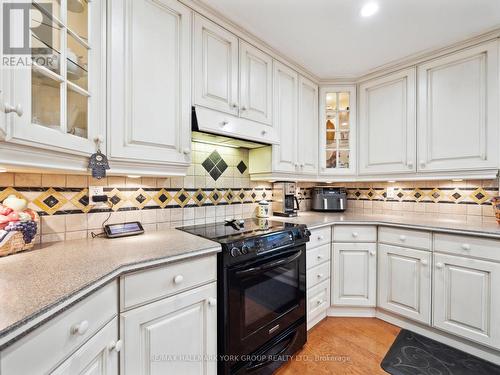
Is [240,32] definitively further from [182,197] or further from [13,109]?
[13,109]

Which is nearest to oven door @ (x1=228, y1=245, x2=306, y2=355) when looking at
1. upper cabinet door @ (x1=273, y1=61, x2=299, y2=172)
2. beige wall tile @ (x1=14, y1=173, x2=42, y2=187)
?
upper cabinet door @ (x1=273, y1=61, x2=299, y2=172)

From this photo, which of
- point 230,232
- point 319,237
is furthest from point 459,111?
point 230,232

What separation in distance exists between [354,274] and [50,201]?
2297mm

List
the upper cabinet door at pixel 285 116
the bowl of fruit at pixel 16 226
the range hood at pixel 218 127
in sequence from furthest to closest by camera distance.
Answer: the upper cabinet door at pixel 285 116 → the range hood at pixel 218 127 → the bowl of fruit at pixel 16 226

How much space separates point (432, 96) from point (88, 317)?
2.73 m

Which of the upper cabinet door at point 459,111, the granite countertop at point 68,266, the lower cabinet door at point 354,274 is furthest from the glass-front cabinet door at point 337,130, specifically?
the granite countertop at point 68,266

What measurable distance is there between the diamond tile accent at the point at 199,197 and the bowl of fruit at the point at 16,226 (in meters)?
0.94

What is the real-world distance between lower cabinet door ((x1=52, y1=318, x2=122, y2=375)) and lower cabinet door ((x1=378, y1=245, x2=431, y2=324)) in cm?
204

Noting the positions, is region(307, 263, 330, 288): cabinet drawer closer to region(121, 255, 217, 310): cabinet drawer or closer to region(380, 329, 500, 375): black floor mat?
region(380, 329, 500, 375): black floor mat

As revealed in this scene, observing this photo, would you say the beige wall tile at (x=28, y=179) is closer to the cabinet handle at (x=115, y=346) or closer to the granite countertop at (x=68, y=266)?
the granite countertop at (x=68, y=266)

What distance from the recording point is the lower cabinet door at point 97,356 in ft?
2.30

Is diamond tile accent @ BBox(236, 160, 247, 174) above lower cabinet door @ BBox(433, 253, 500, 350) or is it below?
above

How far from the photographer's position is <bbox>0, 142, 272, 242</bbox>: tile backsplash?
4.03 feet

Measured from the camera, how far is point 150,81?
1.29m
